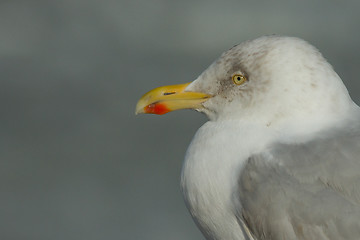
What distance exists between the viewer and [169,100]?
1.90m

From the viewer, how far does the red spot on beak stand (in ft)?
6.26

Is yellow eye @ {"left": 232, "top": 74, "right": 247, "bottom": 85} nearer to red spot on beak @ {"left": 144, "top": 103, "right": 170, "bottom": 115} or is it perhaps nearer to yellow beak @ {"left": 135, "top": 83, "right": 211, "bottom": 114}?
yellow beak @ {"left": 135, "top": 83, "right": 211, "bottom": 114}

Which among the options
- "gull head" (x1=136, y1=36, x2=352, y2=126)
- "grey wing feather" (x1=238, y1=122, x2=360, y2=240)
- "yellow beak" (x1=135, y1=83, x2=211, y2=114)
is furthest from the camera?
"yellow beak" (x1=135, y1=83, x2=211, y2=114)

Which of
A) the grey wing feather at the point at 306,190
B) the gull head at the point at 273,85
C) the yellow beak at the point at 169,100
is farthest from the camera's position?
the yellow beak at the point at 169,100

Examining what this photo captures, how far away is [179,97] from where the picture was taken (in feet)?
6.20

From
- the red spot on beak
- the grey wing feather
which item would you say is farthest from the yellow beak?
the grey wing feather

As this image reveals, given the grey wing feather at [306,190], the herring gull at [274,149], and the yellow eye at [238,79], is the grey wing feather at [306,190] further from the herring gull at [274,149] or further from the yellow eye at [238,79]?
the yellow eye at [238,79]

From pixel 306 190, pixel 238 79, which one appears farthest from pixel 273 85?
pixel 306 190

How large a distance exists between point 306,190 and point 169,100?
0.46 m

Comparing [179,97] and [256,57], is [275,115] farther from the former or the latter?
[179,97]

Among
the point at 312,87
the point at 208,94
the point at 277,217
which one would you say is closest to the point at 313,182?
the point at 277,217

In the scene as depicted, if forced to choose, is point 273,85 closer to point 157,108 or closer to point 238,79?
point 238,79

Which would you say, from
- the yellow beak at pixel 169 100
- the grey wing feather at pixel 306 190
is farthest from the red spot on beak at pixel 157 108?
the grey wing feather at pixel 306 190

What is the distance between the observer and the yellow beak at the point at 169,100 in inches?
73.7
